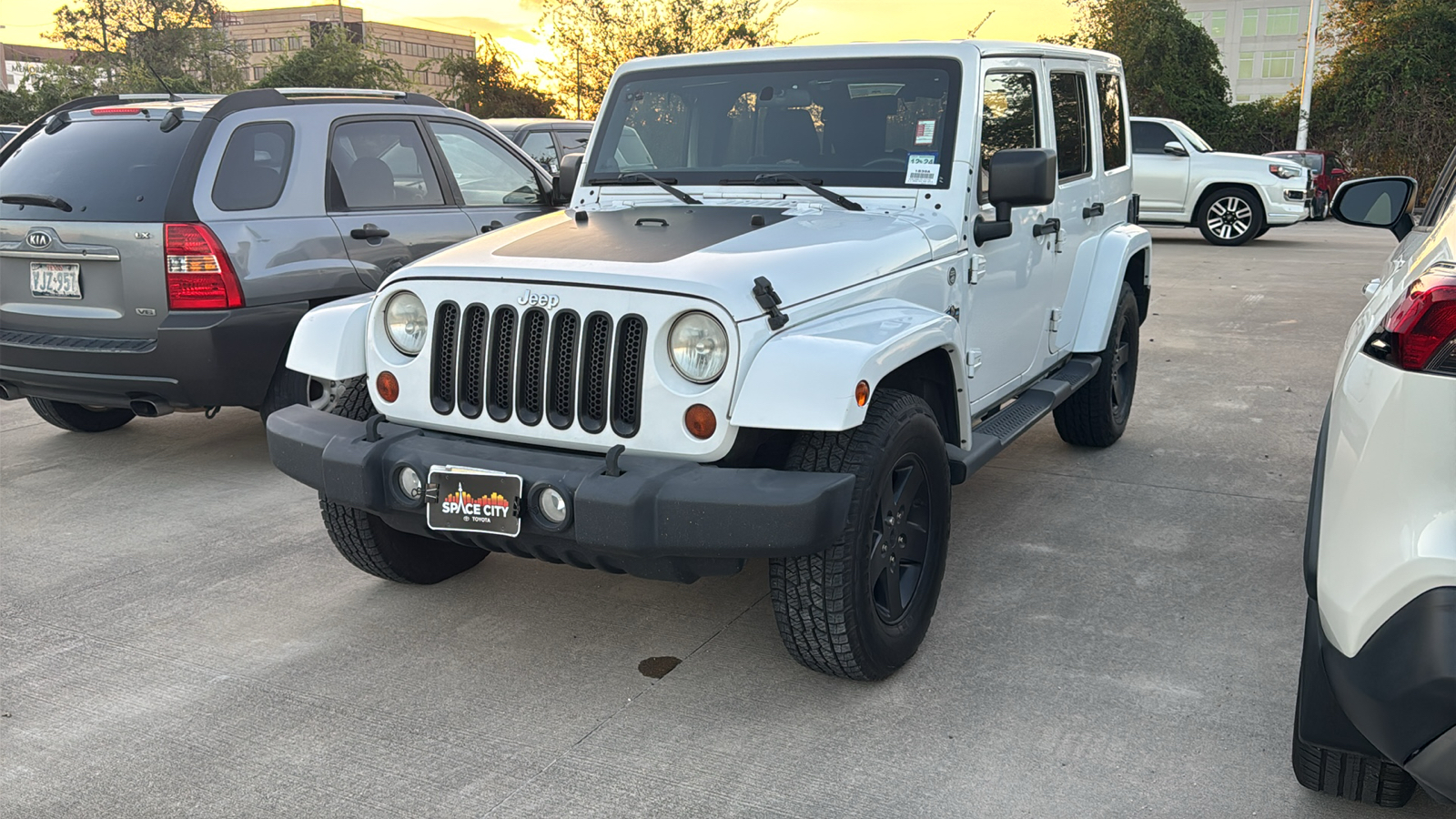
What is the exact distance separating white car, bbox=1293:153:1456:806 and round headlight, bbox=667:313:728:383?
4.80 feet

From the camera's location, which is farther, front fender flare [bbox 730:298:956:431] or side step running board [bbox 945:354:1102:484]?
side step running board [bbox 945:354:1102:484]

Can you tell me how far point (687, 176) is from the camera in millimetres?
4488

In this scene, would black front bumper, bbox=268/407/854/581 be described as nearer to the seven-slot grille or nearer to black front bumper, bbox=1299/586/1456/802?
the seven-slot grille

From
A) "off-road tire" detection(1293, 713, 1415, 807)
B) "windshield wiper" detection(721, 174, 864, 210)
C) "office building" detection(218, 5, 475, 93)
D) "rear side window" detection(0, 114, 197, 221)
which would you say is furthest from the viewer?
"office building" detection(218, 5, 475, 93)

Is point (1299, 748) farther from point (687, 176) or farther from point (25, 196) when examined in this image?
point (25, 196)

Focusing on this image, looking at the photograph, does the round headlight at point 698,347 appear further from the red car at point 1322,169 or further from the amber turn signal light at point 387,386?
the red car at point 1322,169

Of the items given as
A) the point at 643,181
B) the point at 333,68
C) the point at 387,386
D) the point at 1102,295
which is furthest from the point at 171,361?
the point at 333,68

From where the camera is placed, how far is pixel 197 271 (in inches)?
205

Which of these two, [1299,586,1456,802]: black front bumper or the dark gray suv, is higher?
the dark gray suv

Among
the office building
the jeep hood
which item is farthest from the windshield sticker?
the office building

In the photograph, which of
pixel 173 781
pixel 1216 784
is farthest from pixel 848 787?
pixel 173 781

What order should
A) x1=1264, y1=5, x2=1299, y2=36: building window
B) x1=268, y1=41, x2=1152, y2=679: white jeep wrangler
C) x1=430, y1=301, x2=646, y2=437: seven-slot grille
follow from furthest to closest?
1. x1=1264, y1=5, x2=1299, y2=36: building window
2. x1=430, y1=301, x2=646, y2=437: seven-slot grille
3. x1=268, y1=41, x2=1152, y2=679: white jeep wrangler

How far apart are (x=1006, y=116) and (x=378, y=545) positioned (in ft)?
9.14

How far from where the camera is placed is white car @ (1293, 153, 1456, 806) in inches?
77.9
